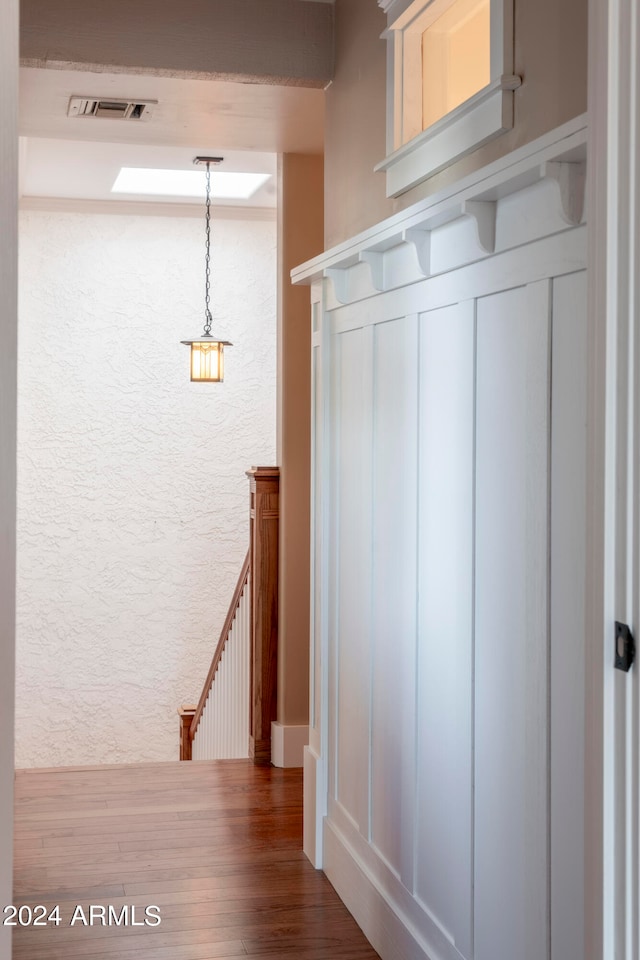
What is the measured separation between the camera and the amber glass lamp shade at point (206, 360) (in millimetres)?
6148

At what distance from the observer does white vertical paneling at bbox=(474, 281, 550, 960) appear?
193 centimetres

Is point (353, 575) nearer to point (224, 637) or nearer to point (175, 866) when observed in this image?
point (175, 866)

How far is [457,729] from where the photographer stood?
2.35 m

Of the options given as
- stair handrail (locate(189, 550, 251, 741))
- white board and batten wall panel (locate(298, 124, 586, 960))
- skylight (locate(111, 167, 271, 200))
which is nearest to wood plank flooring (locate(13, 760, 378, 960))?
white board and batten wall panel (locate(298, 124, 586, 960))

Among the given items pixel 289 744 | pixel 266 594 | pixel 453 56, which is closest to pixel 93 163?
pixel 266 594

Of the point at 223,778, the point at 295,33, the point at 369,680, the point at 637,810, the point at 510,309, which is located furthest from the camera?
the point at 223,778

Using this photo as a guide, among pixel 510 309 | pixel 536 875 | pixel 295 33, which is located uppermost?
pixel 295 33

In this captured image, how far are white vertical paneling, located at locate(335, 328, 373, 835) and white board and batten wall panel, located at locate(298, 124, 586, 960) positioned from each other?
12 mm

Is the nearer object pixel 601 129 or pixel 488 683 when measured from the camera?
pixel 601 129

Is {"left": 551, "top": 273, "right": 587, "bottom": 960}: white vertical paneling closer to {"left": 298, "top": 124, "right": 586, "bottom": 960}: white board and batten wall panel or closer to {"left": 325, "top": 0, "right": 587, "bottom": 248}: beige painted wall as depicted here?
{"left": 298, "top": 124, "right": 586, "bottom": 960}: white board and batten wall panel

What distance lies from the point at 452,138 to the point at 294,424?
8.52 ft

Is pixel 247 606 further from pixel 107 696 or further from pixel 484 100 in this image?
pixel 484 100

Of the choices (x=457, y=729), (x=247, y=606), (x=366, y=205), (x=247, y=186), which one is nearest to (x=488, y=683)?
(x=457, y=729)

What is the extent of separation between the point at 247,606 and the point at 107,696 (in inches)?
89.4
